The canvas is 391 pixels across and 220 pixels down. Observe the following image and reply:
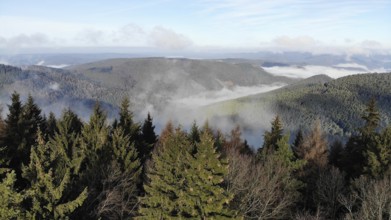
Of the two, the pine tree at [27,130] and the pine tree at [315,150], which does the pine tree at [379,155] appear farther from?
the pine tree at [27,130]

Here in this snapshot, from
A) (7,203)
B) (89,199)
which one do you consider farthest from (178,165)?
(7,203)

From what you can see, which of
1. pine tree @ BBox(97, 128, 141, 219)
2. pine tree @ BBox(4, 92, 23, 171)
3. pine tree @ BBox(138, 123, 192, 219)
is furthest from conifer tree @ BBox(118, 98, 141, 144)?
pine tree @ BBox(138, 123, 192, 219)

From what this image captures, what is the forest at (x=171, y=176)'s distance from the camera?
17.9 metres

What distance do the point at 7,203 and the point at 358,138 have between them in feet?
141

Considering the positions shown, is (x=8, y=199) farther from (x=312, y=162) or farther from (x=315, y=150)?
(x=315, y=150)

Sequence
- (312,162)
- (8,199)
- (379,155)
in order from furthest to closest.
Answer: (312,162), (379,155), (8,199)

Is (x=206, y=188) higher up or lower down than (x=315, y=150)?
higher up

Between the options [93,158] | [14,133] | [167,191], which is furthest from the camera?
[14,133]

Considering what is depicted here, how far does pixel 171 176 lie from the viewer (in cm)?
2345

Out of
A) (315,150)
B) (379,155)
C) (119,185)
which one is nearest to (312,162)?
(315,150)

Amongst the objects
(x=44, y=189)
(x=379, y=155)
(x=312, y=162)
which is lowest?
(x=312, y=162)

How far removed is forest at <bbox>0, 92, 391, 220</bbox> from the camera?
17922mm

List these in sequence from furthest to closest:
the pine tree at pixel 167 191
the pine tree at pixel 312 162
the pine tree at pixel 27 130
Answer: the pine tree at pixel 312 162, the pine tree at pixel 27 130, the pine tree at pixel 167 191

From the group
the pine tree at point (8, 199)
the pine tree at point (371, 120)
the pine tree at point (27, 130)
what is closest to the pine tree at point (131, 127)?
the pine tree at point (27, 130)
